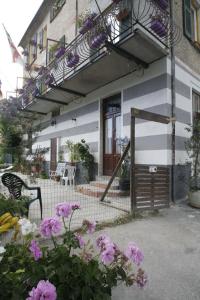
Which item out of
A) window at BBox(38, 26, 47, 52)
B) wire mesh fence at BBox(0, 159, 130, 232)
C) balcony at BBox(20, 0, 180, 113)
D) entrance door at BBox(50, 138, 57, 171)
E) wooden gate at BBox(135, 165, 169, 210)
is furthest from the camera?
window at BBox(38, 26, 47, 52)

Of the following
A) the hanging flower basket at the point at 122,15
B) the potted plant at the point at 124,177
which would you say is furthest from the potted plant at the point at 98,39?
the potted plant at the point at 124,177

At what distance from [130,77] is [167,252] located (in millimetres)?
5711

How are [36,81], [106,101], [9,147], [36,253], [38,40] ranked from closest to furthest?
1. [36,253]
2. [9,147]
3. [106,101]
4. [36,81]
5. [38,40]

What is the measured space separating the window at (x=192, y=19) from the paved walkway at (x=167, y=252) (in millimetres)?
5857

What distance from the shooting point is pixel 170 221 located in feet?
15.8

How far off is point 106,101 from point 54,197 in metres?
4.44

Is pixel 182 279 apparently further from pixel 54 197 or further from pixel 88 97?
pixel 88 97

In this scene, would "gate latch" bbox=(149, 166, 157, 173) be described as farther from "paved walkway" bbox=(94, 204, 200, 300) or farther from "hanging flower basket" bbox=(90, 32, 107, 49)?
"hanging flower basket" bbox=(90, 32, 107, 49)

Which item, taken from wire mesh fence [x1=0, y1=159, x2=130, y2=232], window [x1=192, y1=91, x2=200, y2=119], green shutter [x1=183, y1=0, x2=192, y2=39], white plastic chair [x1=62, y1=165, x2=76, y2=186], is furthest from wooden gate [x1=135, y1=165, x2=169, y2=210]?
green shutter [x1=183, y1=0, x2=192, y2=39]

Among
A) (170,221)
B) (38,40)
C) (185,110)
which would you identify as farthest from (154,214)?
(38,40)

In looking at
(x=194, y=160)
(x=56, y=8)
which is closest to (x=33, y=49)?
(x=56, y=8)

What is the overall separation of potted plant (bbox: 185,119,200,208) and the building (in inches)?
10.5

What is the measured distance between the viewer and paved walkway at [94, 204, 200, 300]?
234 cm

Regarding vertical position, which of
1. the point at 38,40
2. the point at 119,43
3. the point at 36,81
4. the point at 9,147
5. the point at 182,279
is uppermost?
the point at 38,40
